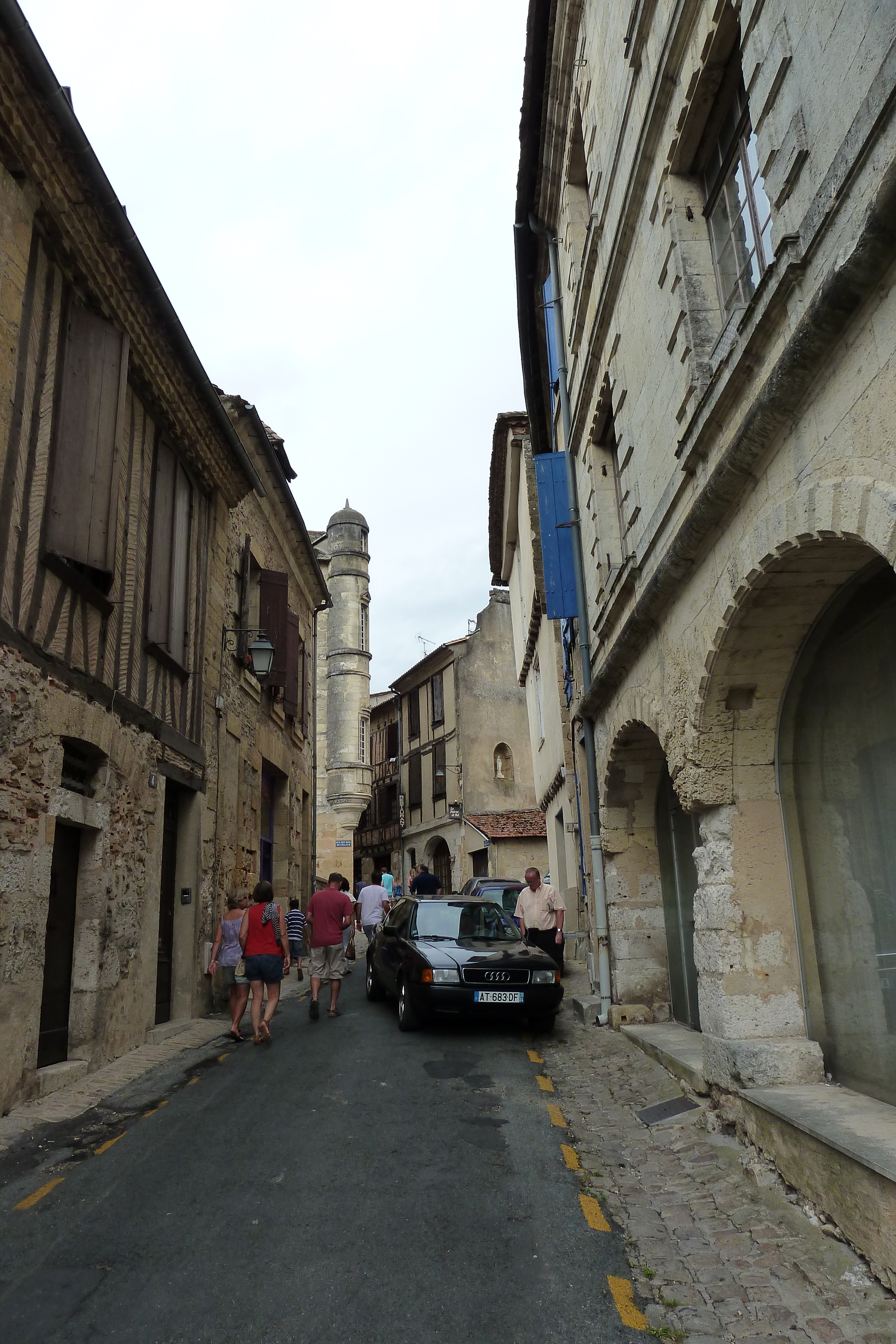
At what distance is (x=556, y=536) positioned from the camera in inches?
443

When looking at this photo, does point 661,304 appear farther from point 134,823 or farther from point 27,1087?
point 27,1087

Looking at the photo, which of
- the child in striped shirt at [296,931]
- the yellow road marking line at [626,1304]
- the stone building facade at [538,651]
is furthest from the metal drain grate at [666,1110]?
the child in striped shirt at [296,931]

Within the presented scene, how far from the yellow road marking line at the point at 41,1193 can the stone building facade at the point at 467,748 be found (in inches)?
1031

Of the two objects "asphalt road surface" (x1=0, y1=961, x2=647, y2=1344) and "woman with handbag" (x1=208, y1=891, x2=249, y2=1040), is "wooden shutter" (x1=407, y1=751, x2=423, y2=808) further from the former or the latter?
"asphalt road surface" (x1=0, y1=961, x2=647, y2=1344)

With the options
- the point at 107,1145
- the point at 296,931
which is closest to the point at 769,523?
the point at 107,1145

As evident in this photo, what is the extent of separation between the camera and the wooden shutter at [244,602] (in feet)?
42.0

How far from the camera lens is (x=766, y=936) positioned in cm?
528

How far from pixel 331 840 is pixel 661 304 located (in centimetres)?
2727

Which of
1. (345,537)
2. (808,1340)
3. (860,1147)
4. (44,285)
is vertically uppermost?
(345,537)

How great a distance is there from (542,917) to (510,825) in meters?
18.9

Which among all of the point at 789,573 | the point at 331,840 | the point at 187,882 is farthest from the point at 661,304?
the point at 331,840

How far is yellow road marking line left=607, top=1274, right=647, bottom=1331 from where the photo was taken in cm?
317

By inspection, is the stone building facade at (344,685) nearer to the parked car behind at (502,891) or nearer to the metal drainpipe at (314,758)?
A: the metal drainpipe at (314,758)

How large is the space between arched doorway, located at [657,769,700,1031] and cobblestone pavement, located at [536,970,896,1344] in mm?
1774
